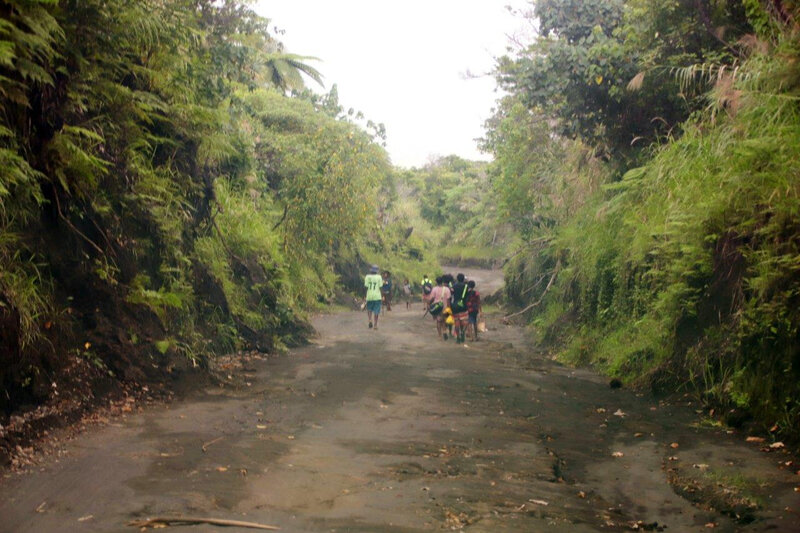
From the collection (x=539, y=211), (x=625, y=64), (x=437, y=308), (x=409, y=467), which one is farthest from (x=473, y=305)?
(x=409, y=467)

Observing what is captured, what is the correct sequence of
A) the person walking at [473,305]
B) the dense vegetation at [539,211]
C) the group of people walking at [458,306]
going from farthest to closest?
the person walking at [473,305]
the group of people walking at [458,306]
the dense vegetation at [539,211]

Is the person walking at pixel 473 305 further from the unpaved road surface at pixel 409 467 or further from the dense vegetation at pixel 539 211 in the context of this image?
the unpaved road surface at pixel 409 467

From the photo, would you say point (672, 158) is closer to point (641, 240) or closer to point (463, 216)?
point (641, 240)

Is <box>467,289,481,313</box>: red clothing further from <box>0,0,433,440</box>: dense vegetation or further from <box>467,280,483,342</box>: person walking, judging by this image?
<box>0,0,433,440</box>: dense vegetation

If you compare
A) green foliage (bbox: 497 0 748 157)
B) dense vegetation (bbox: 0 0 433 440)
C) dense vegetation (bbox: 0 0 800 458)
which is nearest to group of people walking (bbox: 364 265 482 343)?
dense vegetation (bbox: 0 0 800 458)

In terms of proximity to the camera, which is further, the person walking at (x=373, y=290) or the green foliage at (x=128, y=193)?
the person walking at (x=373, y=290)

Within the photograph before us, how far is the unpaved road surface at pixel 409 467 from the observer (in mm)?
6742

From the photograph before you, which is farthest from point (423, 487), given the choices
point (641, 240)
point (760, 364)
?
point (641, 240)

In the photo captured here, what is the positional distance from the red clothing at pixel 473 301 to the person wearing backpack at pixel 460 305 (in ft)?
0.50

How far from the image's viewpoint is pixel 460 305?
70.1ft

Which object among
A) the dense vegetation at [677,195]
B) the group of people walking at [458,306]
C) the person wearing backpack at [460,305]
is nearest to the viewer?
the dense vegetation at [677,195]

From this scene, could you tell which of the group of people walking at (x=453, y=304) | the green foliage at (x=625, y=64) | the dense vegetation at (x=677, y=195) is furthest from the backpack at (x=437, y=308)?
the green foliage at (x=625, y=64)

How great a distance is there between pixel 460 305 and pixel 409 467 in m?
13.1

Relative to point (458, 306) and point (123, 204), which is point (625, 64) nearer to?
point (458, 306)
